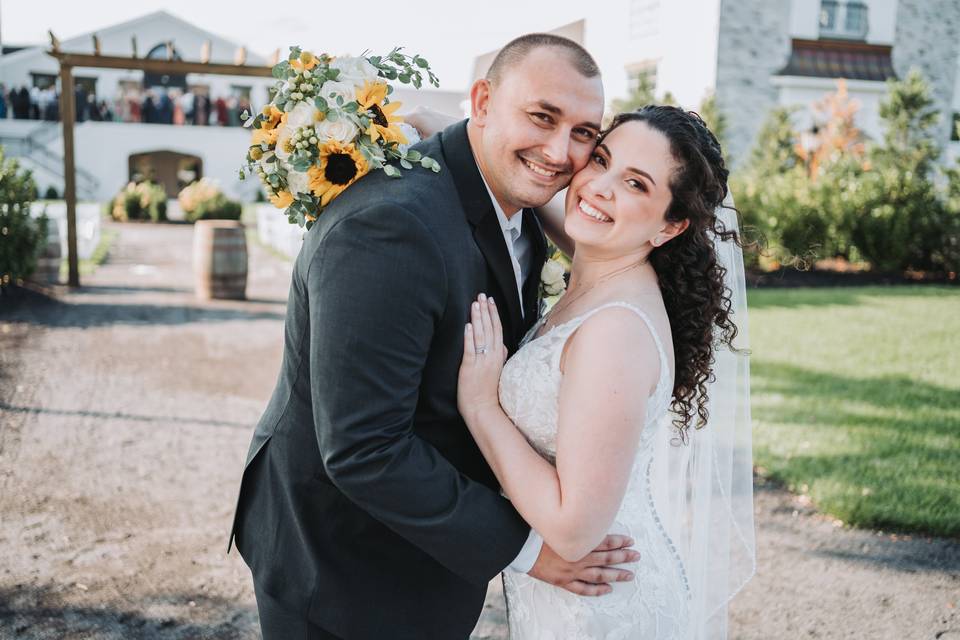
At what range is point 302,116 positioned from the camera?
231 cm

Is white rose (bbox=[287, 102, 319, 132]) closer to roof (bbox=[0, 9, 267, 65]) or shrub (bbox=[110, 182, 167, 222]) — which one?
shrub (bbox=[110, 182, 167, 222])

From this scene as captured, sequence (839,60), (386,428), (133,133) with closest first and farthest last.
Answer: (386,428) < (839,60) < (133,133)

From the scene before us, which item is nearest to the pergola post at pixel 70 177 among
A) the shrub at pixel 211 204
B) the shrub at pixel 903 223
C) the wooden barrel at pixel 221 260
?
the wooden barrel at pixel 221 260

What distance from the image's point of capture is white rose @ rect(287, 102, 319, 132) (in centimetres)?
230

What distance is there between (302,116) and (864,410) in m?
6.53

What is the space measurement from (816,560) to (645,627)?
269cm

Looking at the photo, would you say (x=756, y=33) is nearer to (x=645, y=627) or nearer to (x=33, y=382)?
(x=33, y=382)

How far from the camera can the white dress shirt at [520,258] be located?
7.46 ft

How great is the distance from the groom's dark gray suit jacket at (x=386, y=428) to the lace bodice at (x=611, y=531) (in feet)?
0.57

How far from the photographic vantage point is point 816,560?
15.6 ft

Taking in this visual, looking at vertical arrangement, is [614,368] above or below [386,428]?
above

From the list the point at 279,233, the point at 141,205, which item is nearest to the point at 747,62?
the point at 279,233

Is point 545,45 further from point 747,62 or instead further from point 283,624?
point 747,62

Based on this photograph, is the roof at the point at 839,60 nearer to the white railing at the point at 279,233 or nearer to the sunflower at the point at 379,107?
the white railing at the point at 279,233
